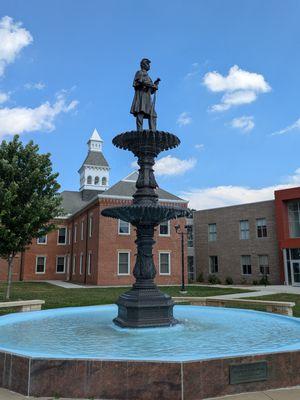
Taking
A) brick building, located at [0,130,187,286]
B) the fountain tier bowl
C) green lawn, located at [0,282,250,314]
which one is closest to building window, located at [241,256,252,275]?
brick building, located at [0,130,187,286]

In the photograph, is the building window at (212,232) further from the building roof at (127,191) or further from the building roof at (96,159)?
the building roof at (96,159)

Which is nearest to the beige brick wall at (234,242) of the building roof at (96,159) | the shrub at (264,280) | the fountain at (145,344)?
the shrub at (264,280)

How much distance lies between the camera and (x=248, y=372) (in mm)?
4848

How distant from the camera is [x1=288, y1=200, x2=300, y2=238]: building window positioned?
114ft

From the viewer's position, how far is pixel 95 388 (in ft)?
15.1

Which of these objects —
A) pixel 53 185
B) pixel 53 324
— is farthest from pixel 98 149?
pixel 53 324

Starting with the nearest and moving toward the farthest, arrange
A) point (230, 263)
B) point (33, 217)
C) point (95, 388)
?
1. point (95, 388)
2. point (33, 217)
3. point (230, 263)

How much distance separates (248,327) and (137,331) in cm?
253

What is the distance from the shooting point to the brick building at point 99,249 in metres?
32.0

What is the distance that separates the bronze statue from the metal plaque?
6042 mm

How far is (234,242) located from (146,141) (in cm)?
3290

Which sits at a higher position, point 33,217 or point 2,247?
point 33,217

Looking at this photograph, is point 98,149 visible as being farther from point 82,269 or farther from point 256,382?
point 256,382

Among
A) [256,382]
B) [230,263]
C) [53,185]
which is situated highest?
[53,185]
